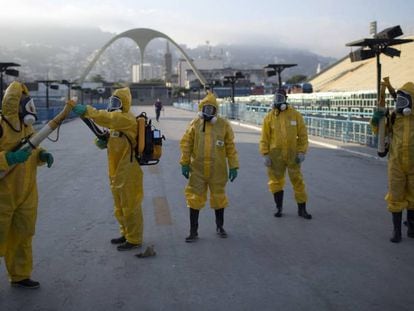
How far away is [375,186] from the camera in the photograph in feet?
33.0

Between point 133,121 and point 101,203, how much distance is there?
319cm

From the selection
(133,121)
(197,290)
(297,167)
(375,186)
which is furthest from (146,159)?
(375,186)

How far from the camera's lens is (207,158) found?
6305mm

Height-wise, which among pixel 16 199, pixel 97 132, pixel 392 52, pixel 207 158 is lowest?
pixel 16 199

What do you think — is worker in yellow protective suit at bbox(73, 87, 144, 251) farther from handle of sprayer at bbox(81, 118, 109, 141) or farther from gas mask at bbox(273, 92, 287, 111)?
gas mask at bbox(273, 92, 287, 111)

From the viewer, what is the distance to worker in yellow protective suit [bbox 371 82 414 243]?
20.1ft

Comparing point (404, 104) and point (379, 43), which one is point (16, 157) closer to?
point (404, 104)

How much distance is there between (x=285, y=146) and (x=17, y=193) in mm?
4022

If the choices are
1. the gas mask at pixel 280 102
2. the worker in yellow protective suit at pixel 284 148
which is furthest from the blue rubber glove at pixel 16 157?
the gas mask at pixel 280 102

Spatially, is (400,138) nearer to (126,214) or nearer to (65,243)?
(126,214)

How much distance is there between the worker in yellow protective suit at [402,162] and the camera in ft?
20.1

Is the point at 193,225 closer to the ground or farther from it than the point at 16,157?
closer to the ground

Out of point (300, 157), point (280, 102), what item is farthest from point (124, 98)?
point (300, 157)

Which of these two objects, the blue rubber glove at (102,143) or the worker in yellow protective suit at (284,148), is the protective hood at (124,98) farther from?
the worker in yellow protective suit at (284,148)
